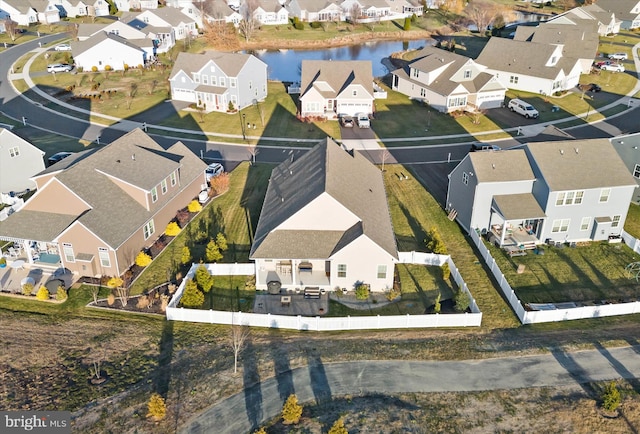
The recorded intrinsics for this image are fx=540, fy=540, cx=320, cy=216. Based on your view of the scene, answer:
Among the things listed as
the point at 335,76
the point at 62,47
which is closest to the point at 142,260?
the point at 335,76

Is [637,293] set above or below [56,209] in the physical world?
below

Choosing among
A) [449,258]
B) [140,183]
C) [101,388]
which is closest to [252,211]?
[140,183]

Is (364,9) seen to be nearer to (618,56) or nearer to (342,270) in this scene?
(618,56)

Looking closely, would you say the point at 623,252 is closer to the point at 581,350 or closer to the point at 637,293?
the point at 637,293

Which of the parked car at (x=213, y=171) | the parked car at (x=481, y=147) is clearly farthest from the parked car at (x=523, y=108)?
the parked car at (x=213, y=171)

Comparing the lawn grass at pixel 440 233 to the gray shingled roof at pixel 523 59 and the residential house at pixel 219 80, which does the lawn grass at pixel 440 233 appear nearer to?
the residential house at pixel 219 80

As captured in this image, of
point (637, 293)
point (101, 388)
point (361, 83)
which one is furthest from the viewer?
point (361, 83)
